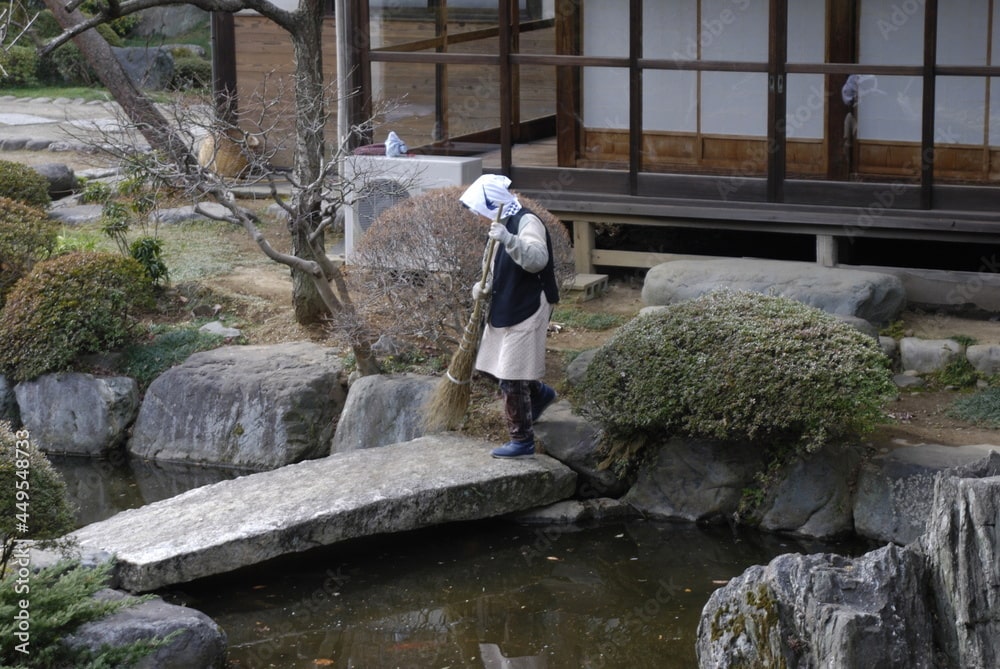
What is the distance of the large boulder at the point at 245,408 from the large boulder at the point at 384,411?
0.39 m

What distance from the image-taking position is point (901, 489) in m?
7.69

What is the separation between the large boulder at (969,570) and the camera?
5.26m

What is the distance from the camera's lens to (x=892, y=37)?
11180mm

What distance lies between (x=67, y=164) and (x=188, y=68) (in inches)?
252

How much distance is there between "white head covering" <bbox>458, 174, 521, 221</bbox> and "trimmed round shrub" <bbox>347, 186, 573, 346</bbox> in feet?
2.73

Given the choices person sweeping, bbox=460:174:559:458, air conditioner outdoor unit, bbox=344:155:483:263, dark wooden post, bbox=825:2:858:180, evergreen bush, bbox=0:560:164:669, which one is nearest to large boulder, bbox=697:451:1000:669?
evergreen bush, bbox=0:560:164:669

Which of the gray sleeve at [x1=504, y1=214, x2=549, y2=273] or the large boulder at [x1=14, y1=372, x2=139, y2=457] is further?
the large boulder at [x1=14, y1=372, x2=139, y2=457]

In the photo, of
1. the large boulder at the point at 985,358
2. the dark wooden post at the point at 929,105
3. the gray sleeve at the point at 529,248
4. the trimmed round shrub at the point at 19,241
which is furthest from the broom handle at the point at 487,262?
the trimmed round shrub at the point at 19,241

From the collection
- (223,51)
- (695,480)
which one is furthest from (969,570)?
(223,51)

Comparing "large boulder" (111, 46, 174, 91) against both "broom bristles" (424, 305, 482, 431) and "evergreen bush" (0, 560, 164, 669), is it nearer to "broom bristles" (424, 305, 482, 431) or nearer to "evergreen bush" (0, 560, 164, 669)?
"broom bristles" (424, 305, 482, 431)

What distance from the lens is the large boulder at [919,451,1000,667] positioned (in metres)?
5.26

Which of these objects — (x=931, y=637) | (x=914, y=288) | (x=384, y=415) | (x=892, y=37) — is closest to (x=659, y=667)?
(x=931, y=637)

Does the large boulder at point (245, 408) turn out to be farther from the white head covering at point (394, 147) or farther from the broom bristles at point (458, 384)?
the white head covering at point (394, 147)

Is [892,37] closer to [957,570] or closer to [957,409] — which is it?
[957,409]
